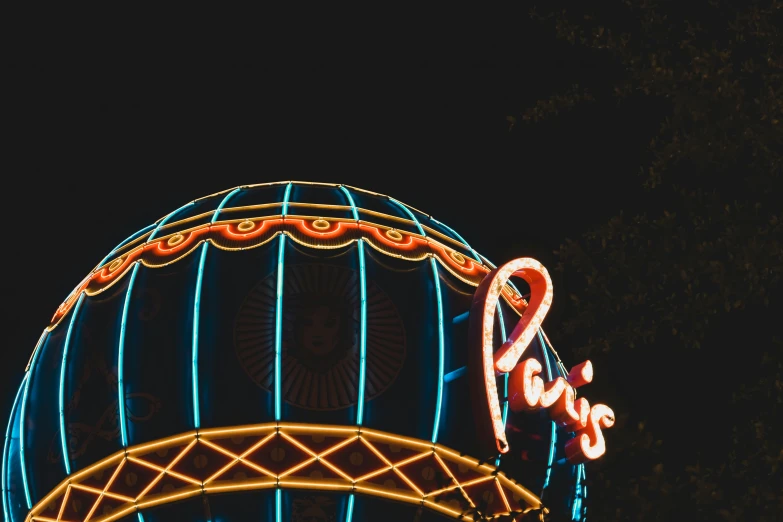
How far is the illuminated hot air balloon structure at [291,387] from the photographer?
15.6m

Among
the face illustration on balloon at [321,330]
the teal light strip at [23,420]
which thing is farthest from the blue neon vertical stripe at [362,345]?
the teal light strip at [23,420]

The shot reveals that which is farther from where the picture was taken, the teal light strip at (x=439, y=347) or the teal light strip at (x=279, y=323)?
the teal light strip at (x=439, y=347)

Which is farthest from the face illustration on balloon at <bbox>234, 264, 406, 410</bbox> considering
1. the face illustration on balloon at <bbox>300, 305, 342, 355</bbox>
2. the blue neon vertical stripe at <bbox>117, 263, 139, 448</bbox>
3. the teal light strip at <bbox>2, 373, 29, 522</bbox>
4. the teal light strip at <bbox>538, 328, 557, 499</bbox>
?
the teal light strip at <bbox>2, 373, 29, 522</bbox>

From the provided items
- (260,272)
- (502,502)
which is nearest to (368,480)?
(502,502)

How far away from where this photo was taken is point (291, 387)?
1588 centimetres

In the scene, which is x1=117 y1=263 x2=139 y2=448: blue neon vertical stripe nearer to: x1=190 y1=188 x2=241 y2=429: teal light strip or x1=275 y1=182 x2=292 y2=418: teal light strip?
x1=190 y1=188 x2=241 y2=429: teal light strip

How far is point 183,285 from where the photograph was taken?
16.8 meters

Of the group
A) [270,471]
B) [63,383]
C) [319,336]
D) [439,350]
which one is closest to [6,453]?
[63,383]

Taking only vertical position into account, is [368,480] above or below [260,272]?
below

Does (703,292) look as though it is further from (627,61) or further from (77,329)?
(77,329)

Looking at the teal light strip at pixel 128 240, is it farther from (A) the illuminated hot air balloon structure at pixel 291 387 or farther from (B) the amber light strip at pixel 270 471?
(B) the amber light strip at pixel 270 471

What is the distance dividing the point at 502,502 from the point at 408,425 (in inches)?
66.1

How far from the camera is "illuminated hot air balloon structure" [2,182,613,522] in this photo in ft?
51.3

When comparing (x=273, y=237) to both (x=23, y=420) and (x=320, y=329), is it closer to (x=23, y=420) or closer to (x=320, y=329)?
(x=320, y=329)
